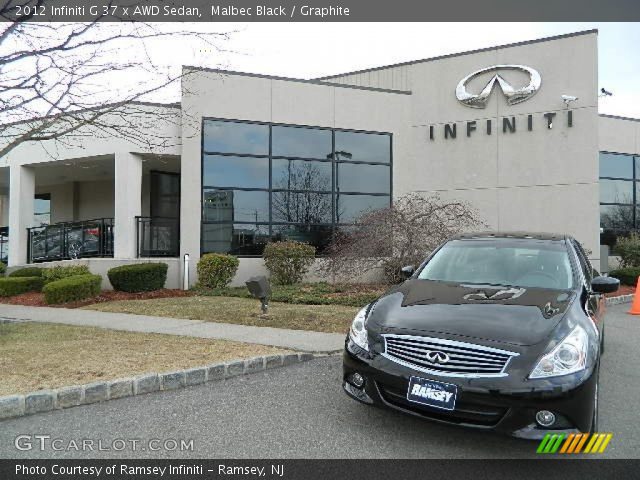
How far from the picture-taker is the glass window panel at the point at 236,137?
1417cm

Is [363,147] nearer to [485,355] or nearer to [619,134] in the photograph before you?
[619,134]

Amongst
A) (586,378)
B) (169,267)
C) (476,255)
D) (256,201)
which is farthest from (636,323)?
(169,267)

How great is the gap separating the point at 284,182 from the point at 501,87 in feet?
24.1

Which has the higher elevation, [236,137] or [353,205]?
[236,137]

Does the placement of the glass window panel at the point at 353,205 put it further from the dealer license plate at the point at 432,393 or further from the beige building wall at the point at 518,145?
the dealer license plate at the point at 432,393

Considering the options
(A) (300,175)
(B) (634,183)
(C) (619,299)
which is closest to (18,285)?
(A) (300,175)

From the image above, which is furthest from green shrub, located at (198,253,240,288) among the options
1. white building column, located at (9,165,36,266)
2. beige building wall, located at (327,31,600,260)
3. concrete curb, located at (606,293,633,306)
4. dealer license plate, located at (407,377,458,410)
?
dealer license plate, located at (407,377,458,410)

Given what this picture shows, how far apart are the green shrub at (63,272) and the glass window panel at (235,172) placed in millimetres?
3896

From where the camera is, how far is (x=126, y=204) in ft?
45.5

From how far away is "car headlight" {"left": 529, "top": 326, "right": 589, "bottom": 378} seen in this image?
317cm

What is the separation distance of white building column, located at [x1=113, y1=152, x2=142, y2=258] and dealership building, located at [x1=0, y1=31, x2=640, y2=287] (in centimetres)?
4

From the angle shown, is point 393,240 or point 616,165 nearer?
point 393,240

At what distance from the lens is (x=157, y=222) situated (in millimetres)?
15000

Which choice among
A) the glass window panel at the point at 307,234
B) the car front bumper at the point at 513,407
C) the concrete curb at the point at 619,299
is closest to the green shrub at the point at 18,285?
the glass window panel at the point at 307,234
